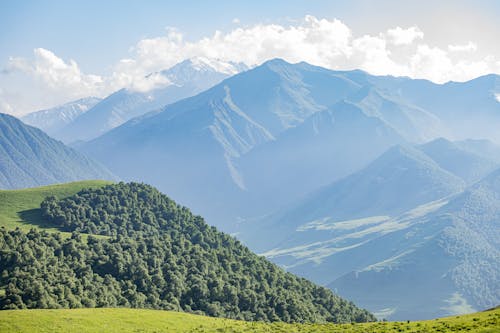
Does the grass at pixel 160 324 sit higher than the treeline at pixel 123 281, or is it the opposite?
the treeline at pixel 123 281

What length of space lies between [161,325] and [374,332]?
34566mm

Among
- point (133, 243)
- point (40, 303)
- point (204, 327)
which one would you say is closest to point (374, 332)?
point (204, 327)

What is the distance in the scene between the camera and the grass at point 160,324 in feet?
294

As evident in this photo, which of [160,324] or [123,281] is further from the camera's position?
[123,281]

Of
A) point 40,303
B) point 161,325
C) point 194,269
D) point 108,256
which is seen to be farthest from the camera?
point 194,269

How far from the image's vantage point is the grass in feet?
294

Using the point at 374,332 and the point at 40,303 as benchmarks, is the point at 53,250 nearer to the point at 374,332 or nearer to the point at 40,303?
the point at 40,303

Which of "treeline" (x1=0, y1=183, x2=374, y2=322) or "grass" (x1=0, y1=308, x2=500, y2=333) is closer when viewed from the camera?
"grass" (x1=0, y1=308, x2=500, y2=333)

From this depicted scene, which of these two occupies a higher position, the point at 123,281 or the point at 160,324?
the point at 123,281

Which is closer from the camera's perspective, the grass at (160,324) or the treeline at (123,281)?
the grass at (160,324)

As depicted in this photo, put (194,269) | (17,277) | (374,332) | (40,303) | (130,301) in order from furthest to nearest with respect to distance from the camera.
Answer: (194,269) → (130,301) → (17,277) → (40,303) → (374,332)

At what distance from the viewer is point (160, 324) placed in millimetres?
102312

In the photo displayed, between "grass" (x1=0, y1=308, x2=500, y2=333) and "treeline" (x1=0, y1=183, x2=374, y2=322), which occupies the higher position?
"treeline" (x1=0, y1=183, x2=374, y2=322)

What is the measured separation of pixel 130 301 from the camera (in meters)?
160
